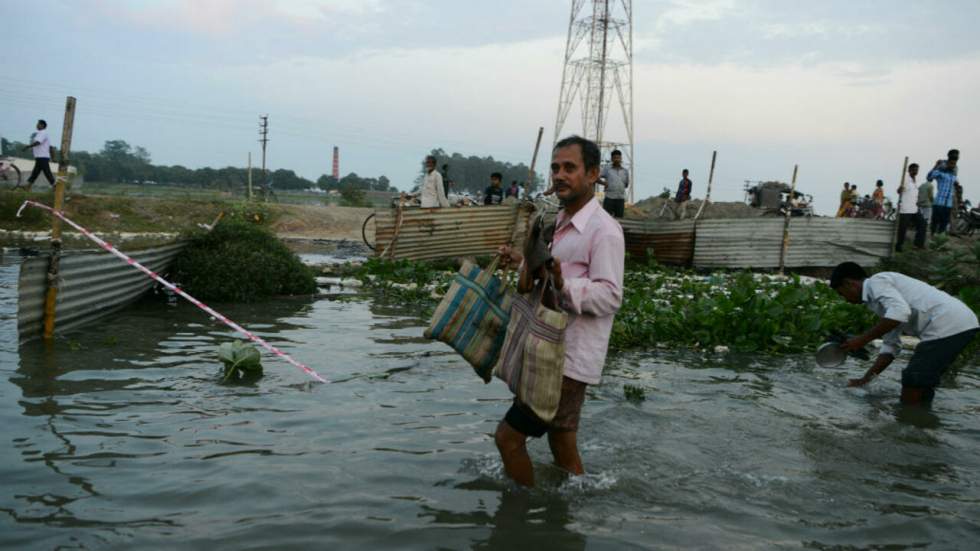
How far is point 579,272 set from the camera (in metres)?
3.60

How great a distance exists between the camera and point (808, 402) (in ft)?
21.6

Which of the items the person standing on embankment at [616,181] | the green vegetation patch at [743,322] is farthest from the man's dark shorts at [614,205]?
the green vegetation patch at [743,322]

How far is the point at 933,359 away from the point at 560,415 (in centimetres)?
399

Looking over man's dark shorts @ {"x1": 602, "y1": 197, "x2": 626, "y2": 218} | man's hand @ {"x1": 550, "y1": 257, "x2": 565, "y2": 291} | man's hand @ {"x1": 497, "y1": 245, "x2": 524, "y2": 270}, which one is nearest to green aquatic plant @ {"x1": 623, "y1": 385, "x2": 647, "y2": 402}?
man's hand @ {"x1": 497, "y1": 245, "x2": 524, "y2": 270}

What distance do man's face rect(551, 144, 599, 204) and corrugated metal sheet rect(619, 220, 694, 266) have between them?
13.2 m

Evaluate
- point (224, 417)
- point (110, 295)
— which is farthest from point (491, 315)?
point (110, 295)

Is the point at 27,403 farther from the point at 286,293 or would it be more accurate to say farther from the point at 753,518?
the point at 286,293

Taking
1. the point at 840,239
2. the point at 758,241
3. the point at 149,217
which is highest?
the point at 840,239

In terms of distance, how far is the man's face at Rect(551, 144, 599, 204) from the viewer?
354cm

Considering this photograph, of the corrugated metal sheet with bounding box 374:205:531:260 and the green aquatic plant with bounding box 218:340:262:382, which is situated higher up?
the corrugated metal sheet with bounding box 374:205:531:260

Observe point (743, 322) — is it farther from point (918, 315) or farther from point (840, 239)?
point (840, 239)

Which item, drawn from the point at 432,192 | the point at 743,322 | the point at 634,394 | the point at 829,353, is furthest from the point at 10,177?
the point at 829,353

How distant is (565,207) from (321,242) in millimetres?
19957

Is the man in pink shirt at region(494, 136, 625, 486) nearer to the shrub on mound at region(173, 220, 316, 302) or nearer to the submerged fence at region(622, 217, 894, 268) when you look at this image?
the shrub on mound at region(173, 220, 316, 302)
